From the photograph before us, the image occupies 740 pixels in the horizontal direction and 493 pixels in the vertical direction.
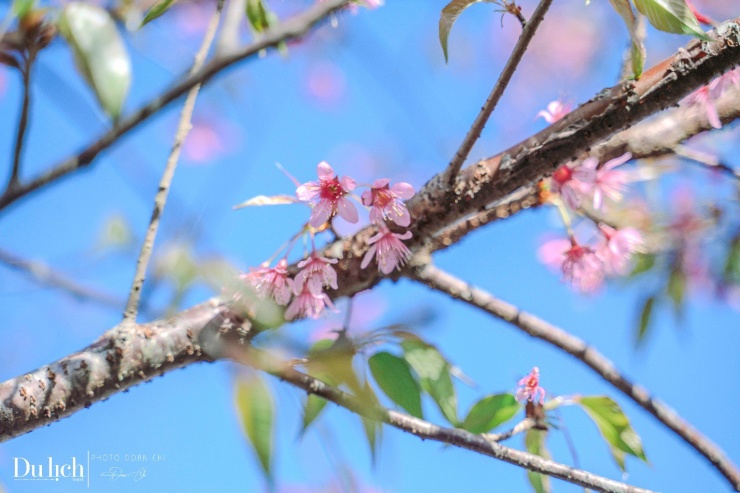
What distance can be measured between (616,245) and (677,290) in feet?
→ 1.29

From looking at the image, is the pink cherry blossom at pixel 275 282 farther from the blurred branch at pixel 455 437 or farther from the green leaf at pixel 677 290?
the green leaf at pixel 677 290

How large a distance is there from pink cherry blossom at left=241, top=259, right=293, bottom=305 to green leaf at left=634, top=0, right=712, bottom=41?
0.40m

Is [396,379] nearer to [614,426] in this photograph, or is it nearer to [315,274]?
[315,274]

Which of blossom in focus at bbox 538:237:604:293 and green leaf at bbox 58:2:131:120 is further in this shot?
blossom in focus at bbox 538:237:604:293

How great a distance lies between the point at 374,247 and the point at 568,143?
0.21 m

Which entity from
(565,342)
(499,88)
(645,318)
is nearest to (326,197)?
(499,88)

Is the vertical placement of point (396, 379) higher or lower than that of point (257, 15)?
lower

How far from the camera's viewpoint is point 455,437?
1.77ft

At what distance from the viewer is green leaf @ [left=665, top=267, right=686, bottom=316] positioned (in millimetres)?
1135

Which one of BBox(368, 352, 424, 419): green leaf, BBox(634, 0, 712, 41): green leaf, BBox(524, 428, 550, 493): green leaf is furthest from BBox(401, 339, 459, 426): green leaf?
BBox(634, 0, 712, 41): green leaf

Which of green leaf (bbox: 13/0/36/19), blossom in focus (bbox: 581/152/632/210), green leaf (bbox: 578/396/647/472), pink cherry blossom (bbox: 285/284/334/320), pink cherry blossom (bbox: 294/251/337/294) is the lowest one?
green leaf (bbox: 578/396/647/472)

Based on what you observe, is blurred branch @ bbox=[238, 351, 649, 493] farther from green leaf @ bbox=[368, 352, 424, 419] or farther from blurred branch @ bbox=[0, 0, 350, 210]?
blurred branch @ bbox=[0, 0, 350, 210]

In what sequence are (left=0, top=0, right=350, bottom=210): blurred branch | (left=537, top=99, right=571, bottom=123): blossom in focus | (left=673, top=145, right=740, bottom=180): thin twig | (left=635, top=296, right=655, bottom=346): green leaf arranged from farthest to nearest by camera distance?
(left=635, top=296, right=655, bottom=346): green leaf, (left=673, top=145, right=740, bottom=180): thin twig, (left=537, top=99, right=571, bottom=123): blossom in focus, (left=0, top=0, right=350, bottom=210): blurred branch

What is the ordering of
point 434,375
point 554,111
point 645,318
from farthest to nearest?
point 645,318, point 554,111, point 434,375
